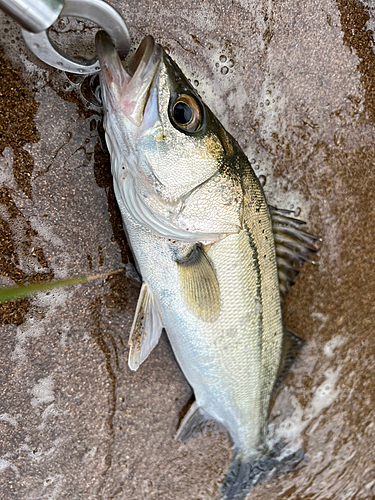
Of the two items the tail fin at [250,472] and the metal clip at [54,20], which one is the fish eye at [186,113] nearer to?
the metal clip at [54,20]

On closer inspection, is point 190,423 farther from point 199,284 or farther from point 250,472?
point 199,284

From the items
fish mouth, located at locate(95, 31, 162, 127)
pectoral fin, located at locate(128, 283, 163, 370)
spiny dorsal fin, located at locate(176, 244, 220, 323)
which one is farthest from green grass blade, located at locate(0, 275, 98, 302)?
fish mouth, located at locate(95, 31, 162, 127)

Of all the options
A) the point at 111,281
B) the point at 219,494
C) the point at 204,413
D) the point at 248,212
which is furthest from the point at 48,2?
the point at 219,494

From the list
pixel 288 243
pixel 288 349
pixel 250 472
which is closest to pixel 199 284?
pixel 288 243

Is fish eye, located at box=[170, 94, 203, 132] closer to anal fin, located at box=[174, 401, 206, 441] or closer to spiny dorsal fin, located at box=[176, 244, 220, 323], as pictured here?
spiny dorsal fin, located at box=[176, 244, 220, 323]

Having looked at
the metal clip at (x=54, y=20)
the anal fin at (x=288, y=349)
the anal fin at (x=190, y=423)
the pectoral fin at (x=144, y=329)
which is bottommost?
the anal fin at (x=190, y=423)

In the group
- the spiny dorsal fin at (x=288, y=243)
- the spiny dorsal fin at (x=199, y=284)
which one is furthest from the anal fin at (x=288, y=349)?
the spiny dorsal fin at (x=199, y=284)

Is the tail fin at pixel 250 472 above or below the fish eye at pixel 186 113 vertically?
below
